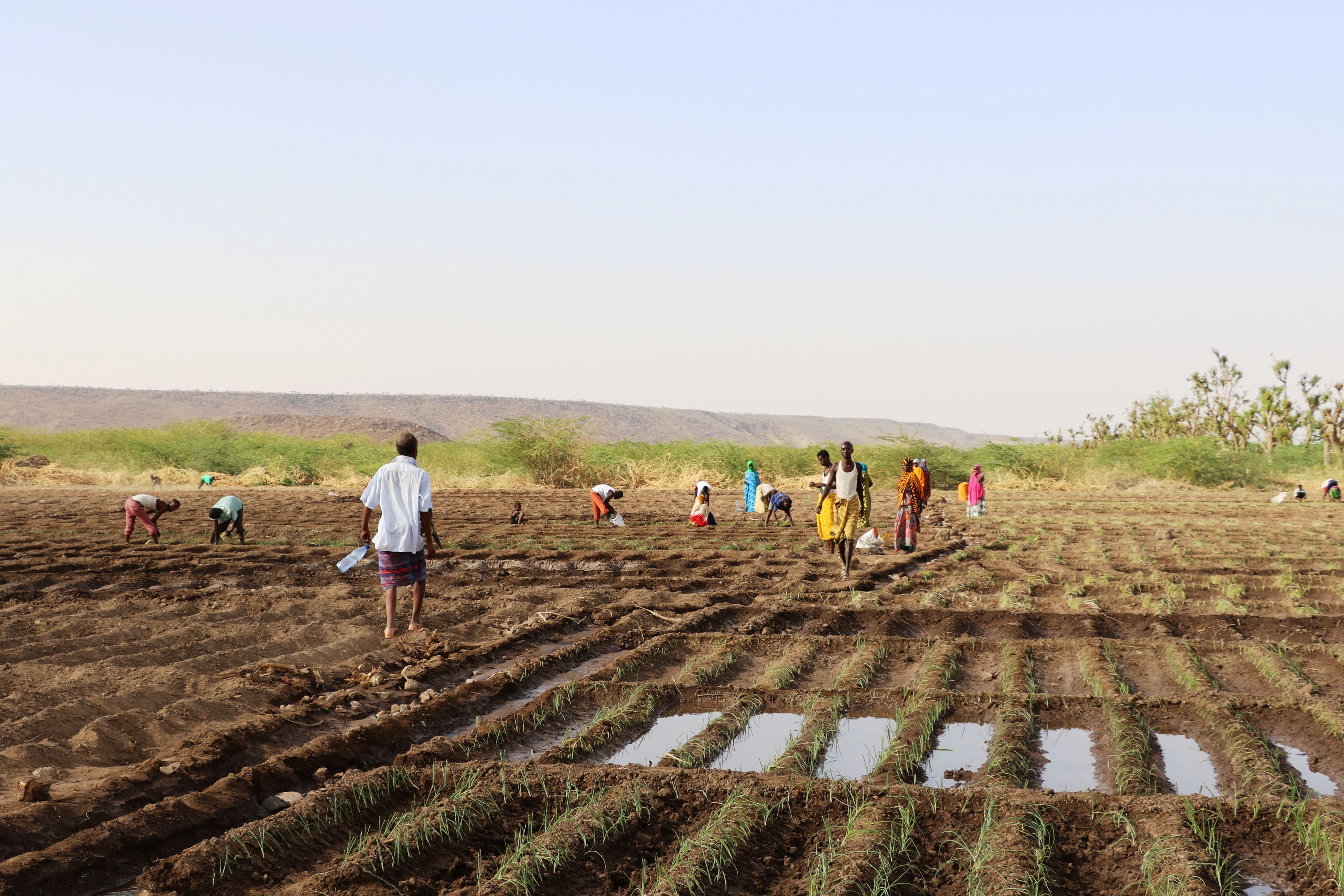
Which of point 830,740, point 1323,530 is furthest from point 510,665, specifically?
point 1323,530

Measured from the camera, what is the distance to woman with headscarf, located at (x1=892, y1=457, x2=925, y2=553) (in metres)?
12.6

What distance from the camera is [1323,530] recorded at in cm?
1622

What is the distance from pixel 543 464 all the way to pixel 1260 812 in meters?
27.8

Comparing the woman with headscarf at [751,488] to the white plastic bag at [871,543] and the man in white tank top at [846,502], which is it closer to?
the white plastic bag at [871,543]

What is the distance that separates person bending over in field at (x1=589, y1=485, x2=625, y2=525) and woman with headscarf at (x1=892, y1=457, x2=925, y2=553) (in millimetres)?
4546

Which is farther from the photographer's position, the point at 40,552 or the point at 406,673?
the point at 40,552

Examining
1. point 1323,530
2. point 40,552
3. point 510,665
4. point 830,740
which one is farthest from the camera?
point 1323,530

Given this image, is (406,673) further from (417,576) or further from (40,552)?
(40,552)

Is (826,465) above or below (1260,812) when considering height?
above

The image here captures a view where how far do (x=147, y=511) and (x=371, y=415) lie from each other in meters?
96.5

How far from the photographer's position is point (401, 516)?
7.02 m

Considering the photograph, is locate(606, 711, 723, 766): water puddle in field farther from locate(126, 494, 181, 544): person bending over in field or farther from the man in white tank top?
locate(126, 494, 181, 544): person bending over in field

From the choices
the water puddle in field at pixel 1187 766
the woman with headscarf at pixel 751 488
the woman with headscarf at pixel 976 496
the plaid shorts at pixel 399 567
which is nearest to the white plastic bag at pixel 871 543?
the woman with headscarf at pixel 751 488

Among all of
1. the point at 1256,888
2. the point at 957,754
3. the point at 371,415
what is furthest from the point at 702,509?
the point at 371,415
